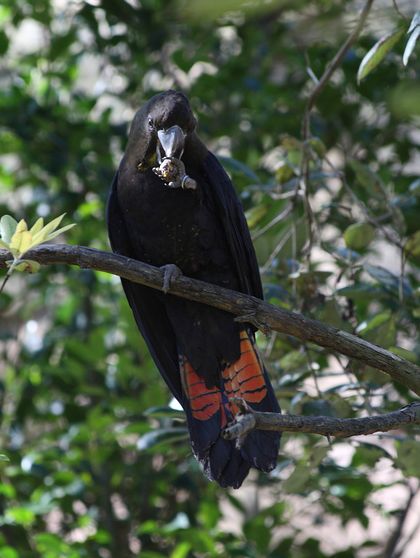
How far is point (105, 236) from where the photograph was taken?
171 inches

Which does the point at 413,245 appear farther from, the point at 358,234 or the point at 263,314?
the point at 263,314

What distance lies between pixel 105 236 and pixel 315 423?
8.25 feet

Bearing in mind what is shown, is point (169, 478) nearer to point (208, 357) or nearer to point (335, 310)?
point (208, 357)

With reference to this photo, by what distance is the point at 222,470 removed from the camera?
9.05 ft

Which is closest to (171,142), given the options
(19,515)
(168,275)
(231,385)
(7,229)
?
(168,275)

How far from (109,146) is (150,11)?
0.71 m

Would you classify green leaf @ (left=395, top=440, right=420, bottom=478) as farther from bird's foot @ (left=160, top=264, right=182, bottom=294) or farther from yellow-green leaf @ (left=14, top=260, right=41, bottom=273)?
yellow-green leaf @ (left=14, top=260, right=41, bottom=273)

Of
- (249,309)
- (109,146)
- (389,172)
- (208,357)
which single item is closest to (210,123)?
(109,146)

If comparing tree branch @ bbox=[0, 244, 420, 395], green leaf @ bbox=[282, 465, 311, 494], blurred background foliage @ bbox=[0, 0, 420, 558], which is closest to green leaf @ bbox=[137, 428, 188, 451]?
blurred background foliage @ bbox=[0, 0, 420, 558]

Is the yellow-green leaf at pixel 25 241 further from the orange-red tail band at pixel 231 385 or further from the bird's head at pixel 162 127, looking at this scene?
the orange-red tail band at pixel 231 385

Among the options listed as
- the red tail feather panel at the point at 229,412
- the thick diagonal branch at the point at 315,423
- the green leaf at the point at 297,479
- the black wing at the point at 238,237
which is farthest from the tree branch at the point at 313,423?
the black wing at the point at 238,237

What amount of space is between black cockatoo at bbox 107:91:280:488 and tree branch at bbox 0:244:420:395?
19.7 inches

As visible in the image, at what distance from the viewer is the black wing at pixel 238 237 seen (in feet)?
10.2

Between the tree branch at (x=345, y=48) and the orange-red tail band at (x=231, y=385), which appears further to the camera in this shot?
the orange-red tail band at (x=231, y=385)
